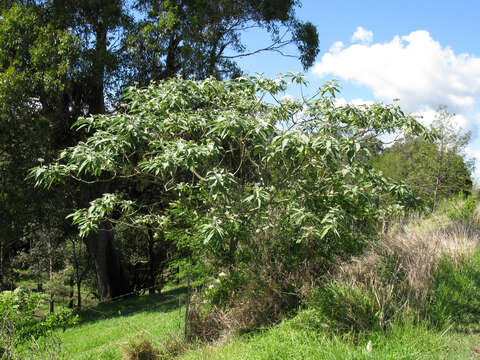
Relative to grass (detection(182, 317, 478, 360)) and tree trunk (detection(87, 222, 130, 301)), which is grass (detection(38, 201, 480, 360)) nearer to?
grass (detection(182, 317, 478, 360))

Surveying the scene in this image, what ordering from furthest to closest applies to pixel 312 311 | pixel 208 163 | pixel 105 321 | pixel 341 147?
pixel 105 321 < pixel 208 163 < pixel 312 311 < pixel 341 147

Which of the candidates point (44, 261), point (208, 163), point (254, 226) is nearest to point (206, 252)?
point (254, 226)

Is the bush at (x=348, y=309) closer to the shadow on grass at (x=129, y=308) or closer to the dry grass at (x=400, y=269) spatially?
the dry grass at (x=400, y=269)

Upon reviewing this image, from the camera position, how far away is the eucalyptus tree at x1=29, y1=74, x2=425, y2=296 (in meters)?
4.21

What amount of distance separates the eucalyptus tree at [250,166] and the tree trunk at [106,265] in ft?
27.8

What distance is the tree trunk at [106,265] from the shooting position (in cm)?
1327

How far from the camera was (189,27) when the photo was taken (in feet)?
36.5

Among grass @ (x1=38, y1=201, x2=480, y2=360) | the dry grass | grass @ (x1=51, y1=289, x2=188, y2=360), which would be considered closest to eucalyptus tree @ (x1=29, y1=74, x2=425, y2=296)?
the dry grass

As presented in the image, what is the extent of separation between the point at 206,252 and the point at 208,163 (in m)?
1.25

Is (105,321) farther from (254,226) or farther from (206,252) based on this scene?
(254,226)

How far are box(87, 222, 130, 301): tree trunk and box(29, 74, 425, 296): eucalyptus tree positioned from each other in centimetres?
847

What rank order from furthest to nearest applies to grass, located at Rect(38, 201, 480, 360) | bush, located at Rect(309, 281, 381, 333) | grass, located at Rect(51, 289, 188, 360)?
1. grass, located at Rect(51, 289, 188, 360)
2. bush, located at Rect(309, 281, 381, 333)
3. grass, located at Rect(38, 201, 480, 360)

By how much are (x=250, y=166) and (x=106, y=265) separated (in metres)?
9.51

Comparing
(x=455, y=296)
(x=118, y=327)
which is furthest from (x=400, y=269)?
(x=118, y=327)
